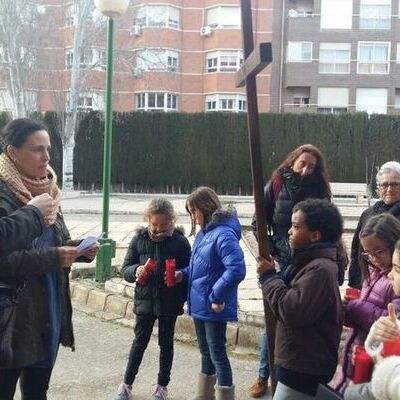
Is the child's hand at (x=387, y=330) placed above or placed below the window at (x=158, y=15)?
below

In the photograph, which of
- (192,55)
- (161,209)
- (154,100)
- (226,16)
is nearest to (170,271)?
(161,209)

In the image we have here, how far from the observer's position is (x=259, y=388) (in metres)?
4.02

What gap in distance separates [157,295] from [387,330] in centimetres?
206

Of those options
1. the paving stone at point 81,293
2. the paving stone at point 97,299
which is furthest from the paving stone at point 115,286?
the paving stone at point 81,293

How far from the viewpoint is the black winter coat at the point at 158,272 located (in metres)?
3.87

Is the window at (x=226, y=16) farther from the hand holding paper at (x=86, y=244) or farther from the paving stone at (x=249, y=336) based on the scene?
the hand holding paper at (x=86, y=244)

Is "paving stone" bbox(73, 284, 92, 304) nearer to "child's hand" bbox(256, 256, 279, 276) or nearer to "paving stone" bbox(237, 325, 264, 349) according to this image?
"paving stone" bbox(237, 325, 264, 349)

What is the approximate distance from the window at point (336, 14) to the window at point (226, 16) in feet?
18.3

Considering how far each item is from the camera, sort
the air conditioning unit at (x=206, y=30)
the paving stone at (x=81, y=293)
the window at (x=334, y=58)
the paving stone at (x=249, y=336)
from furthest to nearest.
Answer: the air conditioning unit at (x=206, y=30) → the window at (x=334, y=58) → the paving stone at (x=81, y=293) → the paving stone at (x=249, y=336)

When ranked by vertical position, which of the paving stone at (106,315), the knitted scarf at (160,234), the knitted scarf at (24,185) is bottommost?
the paving stone at (106,315)

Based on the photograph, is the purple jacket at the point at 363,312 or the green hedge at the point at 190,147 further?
the green hedge at the point at 190,147

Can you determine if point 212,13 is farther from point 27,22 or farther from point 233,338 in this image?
point 233,338

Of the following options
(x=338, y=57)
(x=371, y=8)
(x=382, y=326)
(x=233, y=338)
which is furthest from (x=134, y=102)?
(x=382, y=326)

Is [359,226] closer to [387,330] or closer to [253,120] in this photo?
[253,120]
